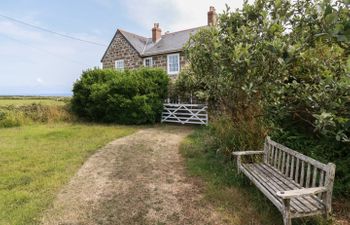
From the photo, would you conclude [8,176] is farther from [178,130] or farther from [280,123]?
[178,130]

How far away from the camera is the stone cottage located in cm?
2000

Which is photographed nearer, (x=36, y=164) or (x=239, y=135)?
(x=239, y=135)

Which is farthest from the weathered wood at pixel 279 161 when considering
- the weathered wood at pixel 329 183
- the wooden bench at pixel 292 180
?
the weathered wood at pixel 329 183

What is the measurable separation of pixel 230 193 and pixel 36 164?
4.82 meters

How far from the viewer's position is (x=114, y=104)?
12.5 m

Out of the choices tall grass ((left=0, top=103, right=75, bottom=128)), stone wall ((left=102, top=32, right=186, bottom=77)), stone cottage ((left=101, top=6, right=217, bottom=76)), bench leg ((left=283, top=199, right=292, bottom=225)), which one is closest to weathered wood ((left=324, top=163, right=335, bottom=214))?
bench leg ((left=283, top=199, right=292, bottom=225))

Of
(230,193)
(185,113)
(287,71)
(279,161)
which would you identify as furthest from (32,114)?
(287,71)

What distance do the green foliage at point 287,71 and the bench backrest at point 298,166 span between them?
35cm

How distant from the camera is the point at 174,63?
20062 millimetres

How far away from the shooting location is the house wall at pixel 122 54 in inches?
864

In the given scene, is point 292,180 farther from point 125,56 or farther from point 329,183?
point 125,56

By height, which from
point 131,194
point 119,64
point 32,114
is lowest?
point 131,194

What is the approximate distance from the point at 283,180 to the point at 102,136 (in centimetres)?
727

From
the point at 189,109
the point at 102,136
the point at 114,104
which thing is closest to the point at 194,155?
the point at 102,136
